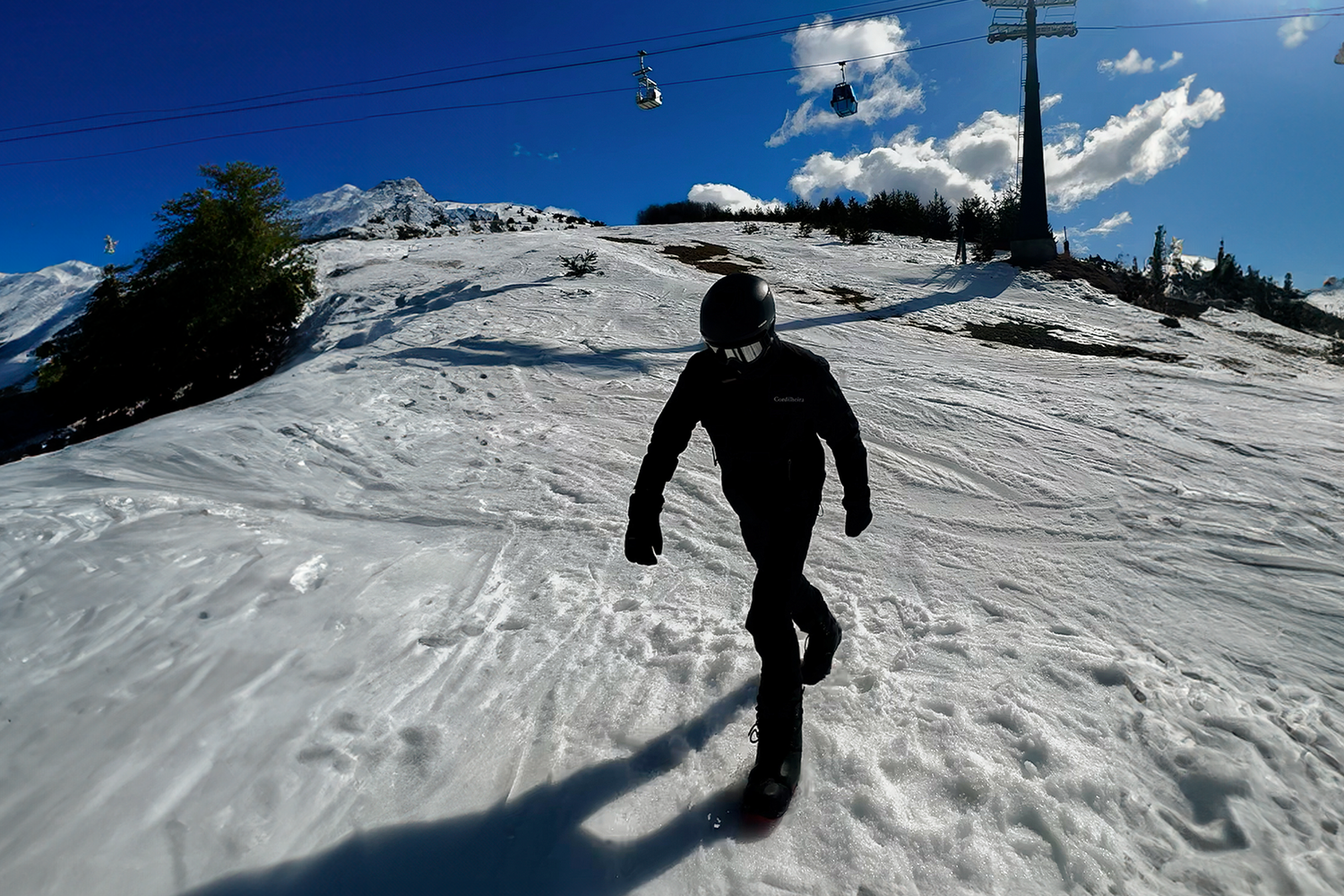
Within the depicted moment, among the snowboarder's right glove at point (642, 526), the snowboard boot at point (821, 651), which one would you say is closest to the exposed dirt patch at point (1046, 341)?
the snowboard boot at point (821, 651)

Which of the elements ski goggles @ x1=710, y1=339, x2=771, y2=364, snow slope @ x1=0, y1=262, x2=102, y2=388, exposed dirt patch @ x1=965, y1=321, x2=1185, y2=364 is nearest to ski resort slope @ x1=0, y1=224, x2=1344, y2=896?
ski goggles @ x1=710, y1=339, x2=771, y2=364

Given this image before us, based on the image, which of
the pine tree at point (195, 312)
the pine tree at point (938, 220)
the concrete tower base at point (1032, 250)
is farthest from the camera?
the pine tree at point (938, 220)

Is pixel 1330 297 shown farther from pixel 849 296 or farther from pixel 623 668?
pixel 623 668

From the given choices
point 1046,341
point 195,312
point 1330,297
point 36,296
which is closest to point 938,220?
point 1046,341

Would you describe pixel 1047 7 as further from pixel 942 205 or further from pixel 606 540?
pixel 606 540

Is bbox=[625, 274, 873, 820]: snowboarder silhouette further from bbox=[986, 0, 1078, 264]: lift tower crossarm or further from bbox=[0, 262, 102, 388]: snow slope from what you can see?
bbox=[0, 262, 102, 388]: snow slope

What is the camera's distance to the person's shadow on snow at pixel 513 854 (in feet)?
6.17

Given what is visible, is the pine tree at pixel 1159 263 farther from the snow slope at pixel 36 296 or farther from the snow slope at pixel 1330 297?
the snow slope at pixel 1330 297

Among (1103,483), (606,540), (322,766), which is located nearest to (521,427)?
(606,540)

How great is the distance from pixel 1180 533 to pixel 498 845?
477 cm

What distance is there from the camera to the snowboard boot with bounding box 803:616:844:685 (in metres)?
2.73

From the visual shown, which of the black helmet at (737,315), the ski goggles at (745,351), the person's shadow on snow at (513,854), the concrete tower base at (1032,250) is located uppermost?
the concrete tower base at (1032,250)

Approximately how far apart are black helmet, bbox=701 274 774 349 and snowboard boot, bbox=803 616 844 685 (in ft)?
4.43

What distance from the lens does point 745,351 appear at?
2.23 meters
